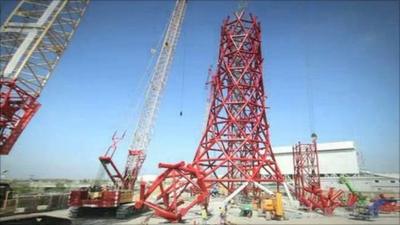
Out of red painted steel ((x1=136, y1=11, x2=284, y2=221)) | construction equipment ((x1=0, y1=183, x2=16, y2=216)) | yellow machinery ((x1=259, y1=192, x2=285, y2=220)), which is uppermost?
red painted steel ((x1=136, y1=11, x2=284, y2=221))

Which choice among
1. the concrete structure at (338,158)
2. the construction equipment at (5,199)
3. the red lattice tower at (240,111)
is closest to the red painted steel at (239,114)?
the red lattice tower at (240,111)

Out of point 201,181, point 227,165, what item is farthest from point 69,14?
point 227,165

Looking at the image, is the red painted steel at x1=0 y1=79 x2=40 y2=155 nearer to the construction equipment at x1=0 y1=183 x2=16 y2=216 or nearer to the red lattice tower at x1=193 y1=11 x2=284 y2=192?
the construction equipment at x1=0 y1=183 x2=16 y2=216

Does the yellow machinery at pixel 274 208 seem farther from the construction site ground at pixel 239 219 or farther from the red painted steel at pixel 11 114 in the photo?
the red painted steel at pixel 11 114

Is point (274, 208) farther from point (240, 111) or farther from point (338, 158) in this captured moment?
point (338, 158)

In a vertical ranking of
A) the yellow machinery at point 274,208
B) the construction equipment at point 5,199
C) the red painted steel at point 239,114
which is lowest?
the construction equipment at point 5,199

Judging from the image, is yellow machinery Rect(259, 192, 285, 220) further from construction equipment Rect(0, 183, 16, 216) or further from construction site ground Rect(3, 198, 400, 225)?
construction equipment Rect(0, 183, 16, 216)

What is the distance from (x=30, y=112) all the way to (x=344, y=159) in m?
83.4

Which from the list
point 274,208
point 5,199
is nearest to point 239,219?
point 274,208

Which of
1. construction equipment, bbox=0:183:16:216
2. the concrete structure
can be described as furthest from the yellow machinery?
the concrete structure

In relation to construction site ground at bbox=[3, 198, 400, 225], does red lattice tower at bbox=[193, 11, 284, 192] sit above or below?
above

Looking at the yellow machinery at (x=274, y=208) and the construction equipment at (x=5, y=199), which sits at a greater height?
the yellow machinery at (x=274, y=208)

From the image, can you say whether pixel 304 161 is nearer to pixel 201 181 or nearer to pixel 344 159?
pixel 201 181

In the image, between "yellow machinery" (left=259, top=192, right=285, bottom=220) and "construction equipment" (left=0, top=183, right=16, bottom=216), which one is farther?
"yellow machinery" (left=259, top=192, right=285, bottom=220)
